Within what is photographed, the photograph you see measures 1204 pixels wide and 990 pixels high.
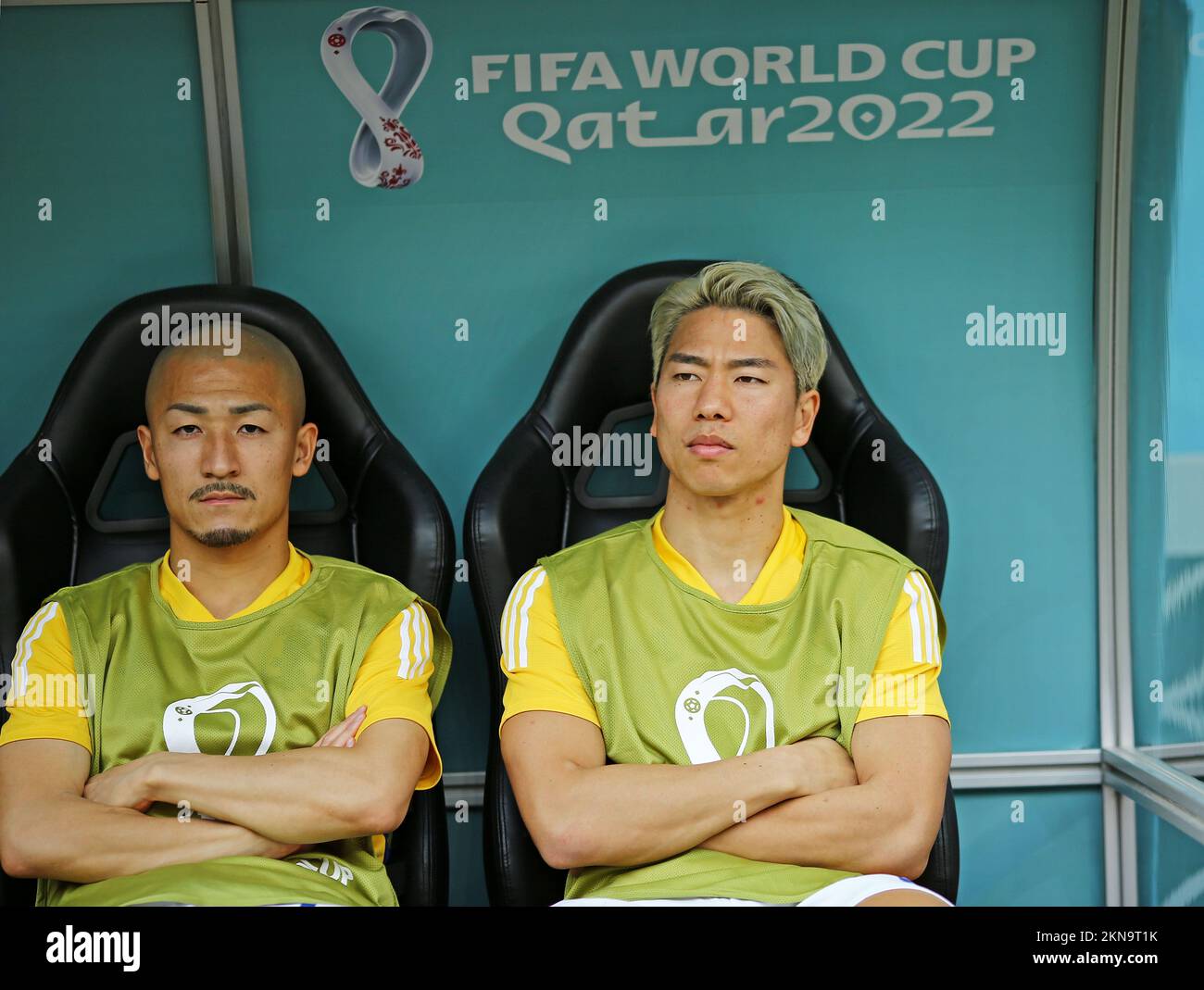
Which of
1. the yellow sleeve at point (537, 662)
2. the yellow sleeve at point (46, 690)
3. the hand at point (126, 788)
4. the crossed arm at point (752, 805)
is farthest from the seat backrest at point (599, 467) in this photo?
the yellow sleeve at point (46, 690)

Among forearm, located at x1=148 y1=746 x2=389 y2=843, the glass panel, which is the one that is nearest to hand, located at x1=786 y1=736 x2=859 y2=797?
forearm, located at x1=148 y1=746 x2=389 y2=843

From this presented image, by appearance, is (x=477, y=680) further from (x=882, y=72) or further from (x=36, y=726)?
(x=882, y=72)

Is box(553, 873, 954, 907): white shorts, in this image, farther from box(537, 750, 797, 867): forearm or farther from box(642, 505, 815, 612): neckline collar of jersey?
box(642, 505, 815, 612): neckline collar of jersey

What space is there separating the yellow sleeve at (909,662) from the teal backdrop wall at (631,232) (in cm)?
62

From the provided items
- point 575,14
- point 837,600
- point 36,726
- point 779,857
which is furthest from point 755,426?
point 36,726

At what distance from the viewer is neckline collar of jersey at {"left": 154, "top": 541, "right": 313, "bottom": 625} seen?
5.81 ft

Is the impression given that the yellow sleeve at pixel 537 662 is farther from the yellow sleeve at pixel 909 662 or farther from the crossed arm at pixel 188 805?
the yellow sleeve at pixel 909 662

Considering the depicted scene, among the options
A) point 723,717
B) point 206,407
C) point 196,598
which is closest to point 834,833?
point 723,717

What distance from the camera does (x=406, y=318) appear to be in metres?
2.24

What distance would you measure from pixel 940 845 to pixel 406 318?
1.35m

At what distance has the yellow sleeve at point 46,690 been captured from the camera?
1630 mm

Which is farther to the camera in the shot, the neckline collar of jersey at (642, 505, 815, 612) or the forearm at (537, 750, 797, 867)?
the neckline collar of jersey at (642, 505, 815, 612)

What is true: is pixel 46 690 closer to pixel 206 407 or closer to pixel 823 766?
pixel 206 407
